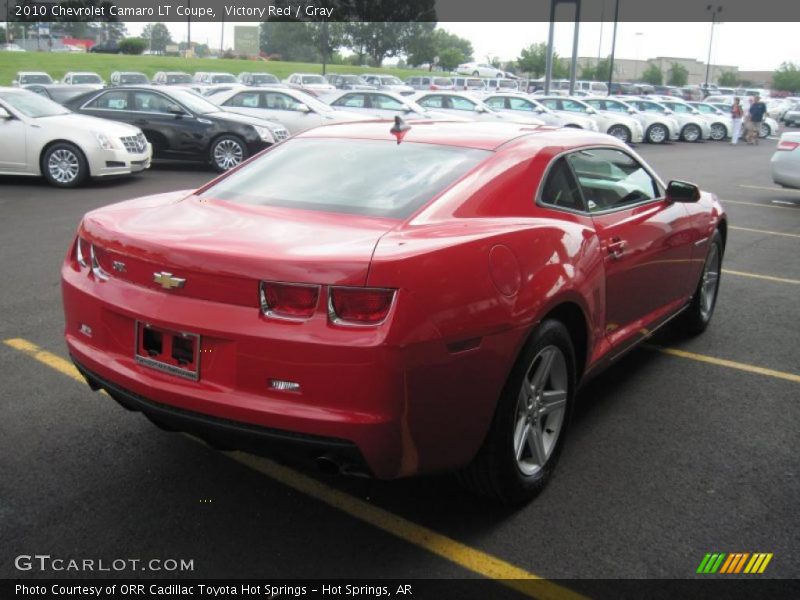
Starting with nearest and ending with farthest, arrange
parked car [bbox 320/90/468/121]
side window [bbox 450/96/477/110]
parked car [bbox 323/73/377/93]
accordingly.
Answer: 1. parked car [bbox 320/90/468/121]
2. side window [bbox 450/96/477/110]
3. parked car [bbox 323/73/377/93]

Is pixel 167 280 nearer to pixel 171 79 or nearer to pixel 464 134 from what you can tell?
pixel 464 134

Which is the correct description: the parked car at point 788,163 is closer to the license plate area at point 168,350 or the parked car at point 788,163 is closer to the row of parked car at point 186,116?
the row of parked car at point 186,116

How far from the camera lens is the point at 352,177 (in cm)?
371

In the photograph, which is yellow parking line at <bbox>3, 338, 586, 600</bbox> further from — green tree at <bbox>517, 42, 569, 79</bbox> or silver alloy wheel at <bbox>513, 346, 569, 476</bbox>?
green tree at <bbox>517, 42, 569, 79</bbox>

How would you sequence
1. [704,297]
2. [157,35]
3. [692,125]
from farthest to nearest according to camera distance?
1. [157,35]
2. [692,125]
3. [704,297]

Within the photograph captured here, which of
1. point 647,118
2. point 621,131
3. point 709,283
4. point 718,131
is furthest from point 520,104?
point 709,283

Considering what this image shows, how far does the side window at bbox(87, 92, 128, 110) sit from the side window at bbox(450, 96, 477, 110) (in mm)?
9830

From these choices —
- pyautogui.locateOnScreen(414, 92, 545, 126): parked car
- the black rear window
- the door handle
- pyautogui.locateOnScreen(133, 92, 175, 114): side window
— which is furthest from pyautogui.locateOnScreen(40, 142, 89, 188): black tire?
pyautogui.locateOnScreen(414, 92, 545, 126): parked car

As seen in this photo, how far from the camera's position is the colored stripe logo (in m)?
2.97

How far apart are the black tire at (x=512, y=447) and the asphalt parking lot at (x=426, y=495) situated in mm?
109

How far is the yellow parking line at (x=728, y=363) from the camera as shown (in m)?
5.12

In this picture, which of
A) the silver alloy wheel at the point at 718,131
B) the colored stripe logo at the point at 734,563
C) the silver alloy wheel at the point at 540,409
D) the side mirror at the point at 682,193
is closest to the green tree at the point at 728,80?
the silver alloy wheel at the point at 718,131

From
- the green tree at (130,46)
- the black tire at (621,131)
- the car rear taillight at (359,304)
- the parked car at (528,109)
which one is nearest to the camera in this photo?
the car rear taillight at (359,304)

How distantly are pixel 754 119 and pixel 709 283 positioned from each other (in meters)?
28.3
